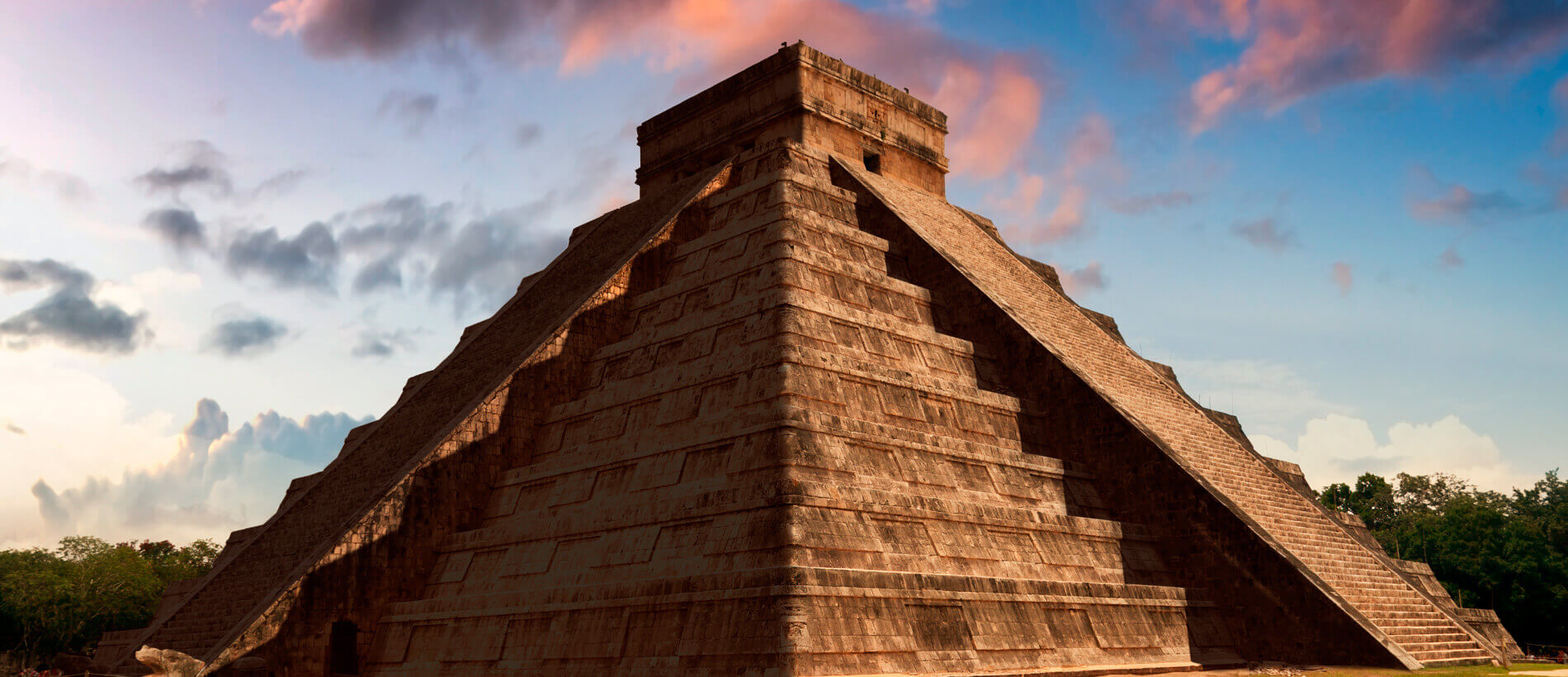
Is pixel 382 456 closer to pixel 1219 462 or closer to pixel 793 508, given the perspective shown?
pixel 793 508

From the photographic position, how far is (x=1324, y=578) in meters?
18.8

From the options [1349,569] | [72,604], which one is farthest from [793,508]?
[72,604]

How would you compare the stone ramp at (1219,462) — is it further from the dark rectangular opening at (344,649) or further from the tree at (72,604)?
the tree at (72,604)

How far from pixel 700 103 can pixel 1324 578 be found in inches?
703

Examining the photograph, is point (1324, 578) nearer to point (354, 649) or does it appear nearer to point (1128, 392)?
point (1128, 392)

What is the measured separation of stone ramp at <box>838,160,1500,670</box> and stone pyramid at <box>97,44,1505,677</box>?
0.31 feet

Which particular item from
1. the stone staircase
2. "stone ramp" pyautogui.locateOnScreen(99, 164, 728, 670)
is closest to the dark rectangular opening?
"stone ramp" pyautogui.locateOnScreen(99, 164, 728, 670)

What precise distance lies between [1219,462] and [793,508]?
10.4 meters

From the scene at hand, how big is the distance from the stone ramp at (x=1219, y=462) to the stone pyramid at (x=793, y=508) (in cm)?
10

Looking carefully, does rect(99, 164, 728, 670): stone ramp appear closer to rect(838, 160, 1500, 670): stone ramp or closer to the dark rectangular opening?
the dark rectangular opening

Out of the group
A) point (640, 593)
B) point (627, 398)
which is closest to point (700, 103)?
point (627, 398)

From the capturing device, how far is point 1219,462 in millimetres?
21594

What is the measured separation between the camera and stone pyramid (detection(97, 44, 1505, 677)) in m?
14.8

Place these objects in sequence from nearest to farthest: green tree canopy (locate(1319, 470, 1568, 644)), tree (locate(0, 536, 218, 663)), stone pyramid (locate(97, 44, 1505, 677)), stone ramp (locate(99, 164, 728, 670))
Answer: stone pyramid (locate(97, 44, 1505, 677))
stone ramp (locate(99, 164, 728, 670))
green tree canopy (locate(1319, 470, 1568, 644))
tree (locate(0, 536, 218, 663))
